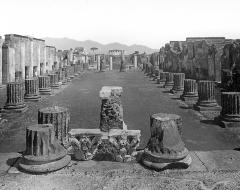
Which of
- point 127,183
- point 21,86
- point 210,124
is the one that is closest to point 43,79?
point 21,86

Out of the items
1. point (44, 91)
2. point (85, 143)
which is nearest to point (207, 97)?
point (85, 143)

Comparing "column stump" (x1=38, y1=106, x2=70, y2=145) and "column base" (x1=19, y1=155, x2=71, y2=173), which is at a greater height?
"column stump" (x1=38, y1=106, x2=70, y2=145)

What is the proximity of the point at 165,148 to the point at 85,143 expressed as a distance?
1.70 meters

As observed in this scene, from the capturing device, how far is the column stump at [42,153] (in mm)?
5566

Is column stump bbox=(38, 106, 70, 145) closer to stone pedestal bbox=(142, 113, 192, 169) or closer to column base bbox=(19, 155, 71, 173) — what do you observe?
column base bbox=(19, 155, 71, 173)

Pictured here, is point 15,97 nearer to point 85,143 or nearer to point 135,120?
point 135,120

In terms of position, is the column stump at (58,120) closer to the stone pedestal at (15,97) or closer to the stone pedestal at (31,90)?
the stone pedestal at (15,97)

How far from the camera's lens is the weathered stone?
6375 millimetres

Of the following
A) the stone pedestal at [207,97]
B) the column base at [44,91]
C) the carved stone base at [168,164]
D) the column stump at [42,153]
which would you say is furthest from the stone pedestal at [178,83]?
the column stump at [42,153]

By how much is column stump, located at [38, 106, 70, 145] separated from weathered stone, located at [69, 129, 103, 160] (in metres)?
0.54

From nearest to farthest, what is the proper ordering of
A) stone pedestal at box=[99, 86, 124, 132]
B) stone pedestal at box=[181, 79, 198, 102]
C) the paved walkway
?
1. stone pedestal at box=[99, 86, 124, 132]
2. the paved walkway
3. stone pedestal at box=[181, 79, 198, 102]

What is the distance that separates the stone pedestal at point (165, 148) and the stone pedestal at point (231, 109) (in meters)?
4.05

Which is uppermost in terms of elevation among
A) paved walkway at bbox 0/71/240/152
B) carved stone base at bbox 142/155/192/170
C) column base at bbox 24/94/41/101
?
column base at bbox 24/94/41/101

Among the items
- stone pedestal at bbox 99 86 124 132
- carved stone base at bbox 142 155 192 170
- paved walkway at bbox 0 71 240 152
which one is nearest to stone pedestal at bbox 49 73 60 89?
paved walkway at bbox 0 71 240 152
